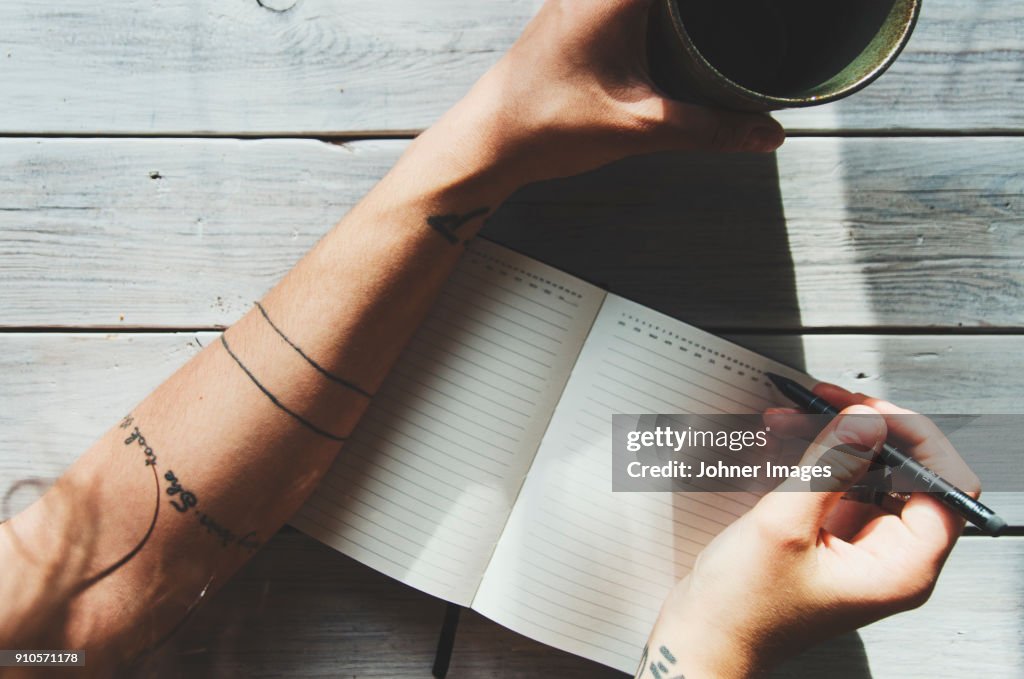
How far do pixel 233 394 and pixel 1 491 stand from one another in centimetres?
31

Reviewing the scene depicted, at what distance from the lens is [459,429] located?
27.0 inches

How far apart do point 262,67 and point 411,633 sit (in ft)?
2.01

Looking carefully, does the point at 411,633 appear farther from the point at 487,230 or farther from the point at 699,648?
the point at 487,230

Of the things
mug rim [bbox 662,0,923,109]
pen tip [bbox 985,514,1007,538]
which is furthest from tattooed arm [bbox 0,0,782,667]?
pen tip [bbox 985,514,1007,538]

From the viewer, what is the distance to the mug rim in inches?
17.8

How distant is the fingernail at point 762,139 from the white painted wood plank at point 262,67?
22 cm

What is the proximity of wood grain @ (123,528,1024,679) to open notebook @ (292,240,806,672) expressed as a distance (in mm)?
62

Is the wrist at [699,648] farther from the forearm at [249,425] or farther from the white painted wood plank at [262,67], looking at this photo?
the white painted wood plank at [262,67]

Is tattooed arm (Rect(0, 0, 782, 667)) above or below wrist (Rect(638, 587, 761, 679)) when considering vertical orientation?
above

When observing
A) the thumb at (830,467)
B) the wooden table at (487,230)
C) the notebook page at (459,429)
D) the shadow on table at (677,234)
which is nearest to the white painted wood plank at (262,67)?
the wooden table at (487,230)

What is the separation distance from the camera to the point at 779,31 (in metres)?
0.59

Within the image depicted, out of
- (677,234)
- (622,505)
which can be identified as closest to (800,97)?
(677,234)

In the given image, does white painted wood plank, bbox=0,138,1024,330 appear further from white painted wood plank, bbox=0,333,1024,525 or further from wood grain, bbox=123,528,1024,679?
wood grain, bbox=123,528,1024,679

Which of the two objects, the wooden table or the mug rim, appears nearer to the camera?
the mug rim
